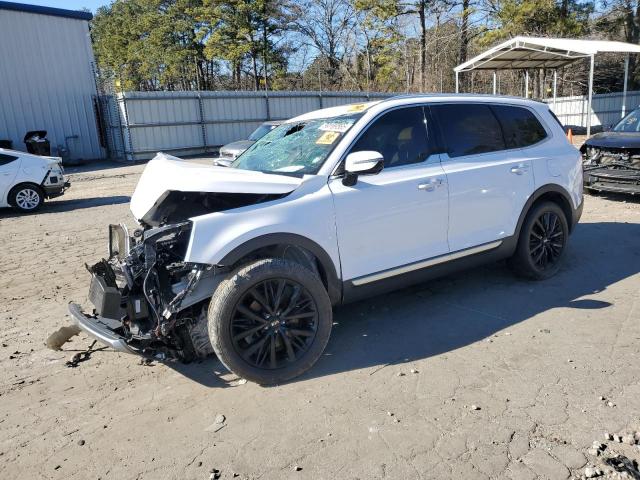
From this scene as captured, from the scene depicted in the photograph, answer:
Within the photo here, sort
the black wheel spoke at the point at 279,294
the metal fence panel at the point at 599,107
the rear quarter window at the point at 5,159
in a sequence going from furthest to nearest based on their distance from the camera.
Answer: the metal fence panel at the point at 599,107
the rear quarter window at the point at 5,159
the black wheel spoke at the point at 279,294

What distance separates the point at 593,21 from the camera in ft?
100

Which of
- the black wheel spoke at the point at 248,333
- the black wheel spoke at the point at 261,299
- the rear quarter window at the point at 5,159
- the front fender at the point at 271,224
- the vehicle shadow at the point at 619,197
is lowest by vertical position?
the vehicle shadow at the point at 619,197

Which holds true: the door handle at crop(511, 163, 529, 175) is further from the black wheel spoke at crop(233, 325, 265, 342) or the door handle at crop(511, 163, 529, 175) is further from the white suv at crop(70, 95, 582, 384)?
the black wheel spoke at crop(233, 325, 265, 342)

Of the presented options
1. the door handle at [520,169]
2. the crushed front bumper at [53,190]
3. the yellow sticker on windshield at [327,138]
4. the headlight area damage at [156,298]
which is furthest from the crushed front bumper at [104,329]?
the crushed front bumper at [53,190]

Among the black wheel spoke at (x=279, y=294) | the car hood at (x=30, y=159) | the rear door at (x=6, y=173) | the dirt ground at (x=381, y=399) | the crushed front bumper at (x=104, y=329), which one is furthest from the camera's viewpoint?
the car hood at (x=30, y=159)

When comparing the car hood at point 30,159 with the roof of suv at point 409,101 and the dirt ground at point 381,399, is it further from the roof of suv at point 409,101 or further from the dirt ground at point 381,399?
the roof of suv at point 409,101

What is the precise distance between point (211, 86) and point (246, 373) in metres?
43.4

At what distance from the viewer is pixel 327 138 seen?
4.16 m

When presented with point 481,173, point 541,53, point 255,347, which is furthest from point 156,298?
point 541,53

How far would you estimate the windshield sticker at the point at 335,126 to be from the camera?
4.13 metres

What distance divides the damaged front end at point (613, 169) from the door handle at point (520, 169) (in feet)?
15.7

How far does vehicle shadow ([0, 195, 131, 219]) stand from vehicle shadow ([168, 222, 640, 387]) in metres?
9.04

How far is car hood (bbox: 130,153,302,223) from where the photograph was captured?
3521mm

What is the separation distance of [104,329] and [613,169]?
346 inches
